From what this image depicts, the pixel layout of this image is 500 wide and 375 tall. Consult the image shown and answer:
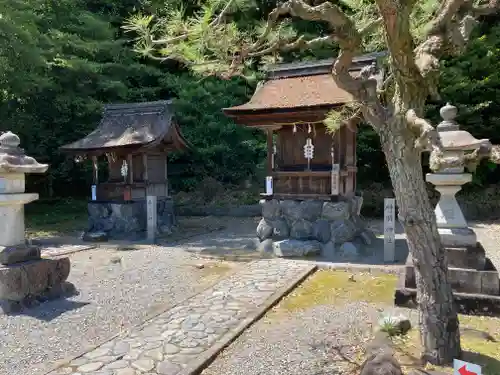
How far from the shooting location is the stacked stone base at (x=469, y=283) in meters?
5.14

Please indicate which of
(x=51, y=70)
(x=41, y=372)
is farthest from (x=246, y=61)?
(x=51, y=70)

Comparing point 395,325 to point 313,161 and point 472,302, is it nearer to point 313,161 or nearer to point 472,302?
point 472,302

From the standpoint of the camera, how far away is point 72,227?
14.2 metres

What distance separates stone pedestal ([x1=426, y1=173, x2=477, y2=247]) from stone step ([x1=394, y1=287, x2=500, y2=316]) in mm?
831

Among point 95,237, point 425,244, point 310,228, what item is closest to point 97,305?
point 425,244

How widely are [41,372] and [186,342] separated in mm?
1370

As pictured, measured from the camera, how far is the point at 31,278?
5965 millimetres

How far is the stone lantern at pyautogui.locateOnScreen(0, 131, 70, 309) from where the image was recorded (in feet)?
18.9

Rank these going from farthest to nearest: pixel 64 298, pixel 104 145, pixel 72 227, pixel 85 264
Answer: pixel 72 227 → pixel 104 145 → pixel 85 264 → pixel 64 298

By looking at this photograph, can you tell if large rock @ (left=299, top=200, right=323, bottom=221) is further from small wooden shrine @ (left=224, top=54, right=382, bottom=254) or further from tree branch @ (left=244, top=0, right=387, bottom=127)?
tree branch @ (left=244, top=0, right=387, bottom=127)

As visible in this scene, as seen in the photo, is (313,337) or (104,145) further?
(104,145)

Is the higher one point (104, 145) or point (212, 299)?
point (104, 145)

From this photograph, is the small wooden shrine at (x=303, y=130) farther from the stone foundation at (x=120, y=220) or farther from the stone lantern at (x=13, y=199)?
the stone foundation at (x=120, y=220)

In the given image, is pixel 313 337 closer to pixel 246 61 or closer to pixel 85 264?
pixel 246 61
